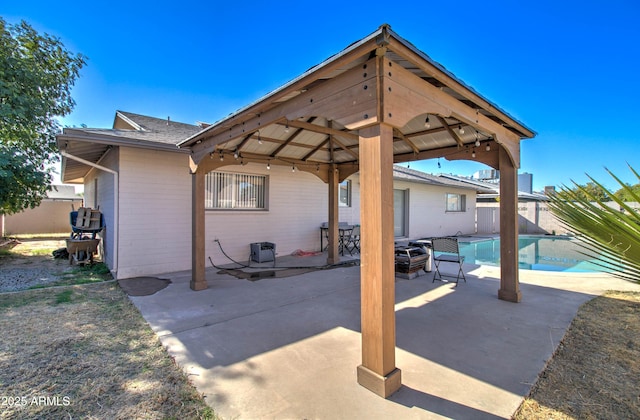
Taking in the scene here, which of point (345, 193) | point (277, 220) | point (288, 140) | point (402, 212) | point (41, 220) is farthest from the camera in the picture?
point (41, 220)

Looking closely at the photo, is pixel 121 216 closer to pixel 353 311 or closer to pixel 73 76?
pixel 353 311

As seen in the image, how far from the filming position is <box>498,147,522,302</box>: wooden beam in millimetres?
4500

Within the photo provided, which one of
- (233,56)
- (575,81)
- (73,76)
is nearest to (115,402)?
(233,56)

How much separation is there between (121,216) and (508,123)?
688 cm

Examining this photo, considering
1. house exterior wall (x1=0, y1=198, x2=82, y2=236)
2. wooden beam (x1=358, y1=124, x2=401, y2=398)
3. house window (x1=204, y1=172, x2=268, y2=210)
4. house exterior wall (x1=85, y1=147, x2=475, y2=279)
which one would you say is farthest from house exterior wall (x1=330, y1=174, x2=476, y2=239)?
house exterior wall (x1=0, y1=198, x2=82, y2=236)

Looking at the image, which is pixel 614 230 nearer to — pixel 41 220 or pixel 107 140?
pixel 107 140

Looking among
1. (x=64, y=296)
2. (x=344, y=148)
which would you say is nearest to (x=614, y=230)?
(x=344, y=148)

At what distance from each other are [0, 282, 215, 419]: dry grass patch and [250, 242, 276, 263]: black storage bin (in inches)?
138

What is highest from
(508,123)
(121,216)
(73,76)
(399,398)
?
(73,76)

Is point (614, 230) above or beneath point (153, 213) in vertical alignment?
beneath

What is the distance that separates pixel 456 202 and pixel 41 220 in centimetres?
2283

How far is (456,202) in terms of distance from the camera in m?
16.0

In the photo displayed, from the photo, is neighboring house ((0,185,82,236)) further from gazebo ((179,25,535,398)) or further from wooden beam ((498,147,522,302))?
wooden beam ((498,147,522,302))

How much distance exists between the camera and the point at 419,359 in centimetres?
283
